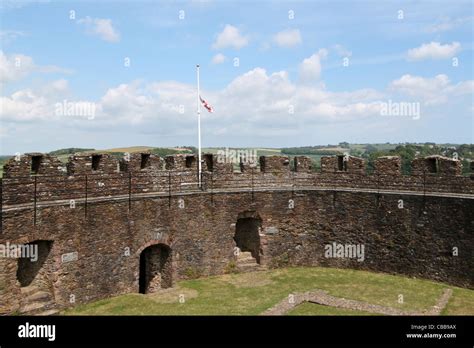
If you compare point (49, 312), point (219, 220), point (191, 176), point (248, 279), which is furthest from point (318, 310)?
point (49, 312)

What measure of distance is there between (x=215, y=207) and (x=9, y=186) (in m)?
7.44

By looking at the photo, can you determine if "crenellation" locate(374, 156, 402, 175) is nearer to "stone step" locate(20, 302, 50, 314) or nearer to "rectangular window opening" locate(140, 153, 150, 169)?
"rectangular window opening" locate(140, 153, 150, 169)

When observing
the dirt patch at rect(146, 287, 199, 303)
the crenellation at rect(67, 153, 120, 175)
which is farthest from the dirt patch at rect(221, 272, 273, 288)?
the crenellation at rect(67, 153, 120, 175)

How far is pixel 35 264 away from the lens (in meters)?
13.1

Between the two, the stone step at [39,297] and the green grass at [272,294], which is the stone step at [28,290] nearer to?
the stone step at [39,297]

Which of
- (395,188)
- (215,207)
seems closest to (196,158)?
(215,207)

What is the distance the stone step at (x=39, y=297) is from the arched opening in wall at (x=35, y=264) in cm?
29

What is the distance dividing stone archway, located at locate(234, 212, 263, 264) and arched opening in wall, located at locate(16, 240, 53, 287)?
7.67 m

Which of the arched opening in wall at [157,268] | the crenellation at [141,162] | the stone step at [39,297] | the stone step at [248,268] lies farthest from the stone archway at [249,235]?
the stone step at [39,297]

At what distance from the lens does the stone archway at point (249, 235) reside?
18125 millimetres

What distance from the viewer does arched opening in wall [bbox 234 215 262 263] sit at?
18.2 meters

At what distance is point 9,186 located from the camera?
41.2 ft

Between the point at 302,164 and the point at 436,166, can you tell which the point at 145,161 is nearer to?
the point at 302,164

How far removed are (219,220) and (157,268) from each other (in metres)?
3.04
